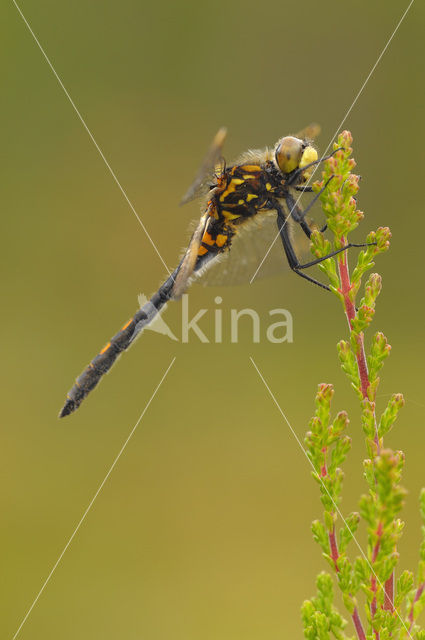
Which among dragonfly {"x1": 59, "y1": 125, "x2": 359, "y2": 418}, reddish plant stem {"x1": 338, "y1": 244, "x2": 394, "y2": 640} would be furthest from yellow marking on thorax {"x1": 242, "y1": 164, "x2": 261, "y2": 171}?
reddish plant stem {"x1": 338, "y1": 244, "x2": 394, "y2": 640}

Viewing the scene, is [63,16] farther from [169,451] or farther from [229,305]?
[169,451]

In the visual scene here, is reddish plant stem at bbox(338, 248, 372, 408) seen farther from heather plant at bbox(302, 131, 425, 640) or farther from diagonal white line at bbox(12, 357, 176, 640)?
diagonal white line at bbox(12, 357, 176, 640)

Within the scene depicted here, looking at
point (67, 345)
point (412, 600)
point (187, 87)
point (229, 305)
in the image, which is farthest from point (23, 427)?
point (412, 600)

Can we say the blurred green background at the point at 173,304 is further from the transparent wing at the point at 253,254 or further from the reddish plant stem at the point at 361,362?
the reddish plant stem at the point at 361,362

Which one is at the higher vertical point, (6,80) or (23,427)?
(6,80)

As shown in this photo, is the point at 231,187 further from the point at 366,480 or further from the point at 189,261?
the point at 366,480

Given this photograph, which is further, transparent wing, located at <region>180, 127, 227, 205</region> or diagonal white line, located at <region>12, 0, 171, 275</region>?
diagonal white line, located at <region>12, 0, 171, 275</region>
